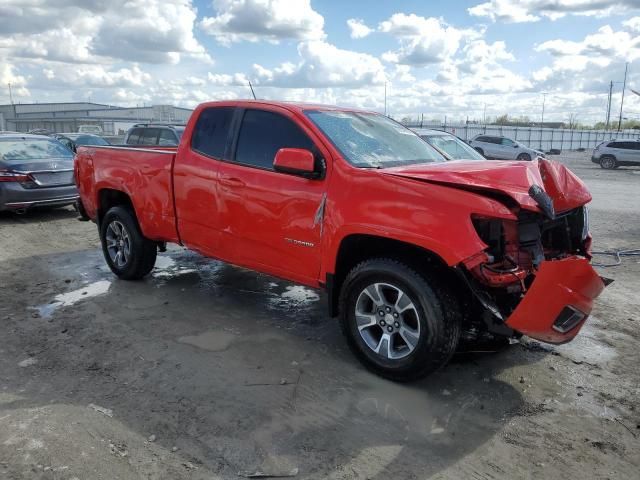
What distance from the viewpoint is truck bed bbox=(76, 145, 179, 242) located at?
214 inches

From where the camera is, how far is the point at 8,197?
31.4 feet

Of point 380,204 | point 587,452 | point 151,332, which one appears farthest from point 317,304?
point 587,452

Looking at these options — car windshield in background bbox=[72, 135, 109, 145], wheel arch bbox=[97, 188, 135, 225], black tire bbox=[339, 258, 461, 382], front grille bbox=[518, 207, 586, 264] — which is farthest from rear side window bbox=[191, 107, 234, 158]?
car windshield in background bbox=[72, 135, 109, 145]

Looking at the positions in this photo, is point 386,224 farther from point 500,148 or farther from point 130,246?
point 500,148

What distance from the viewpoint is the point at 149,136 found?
1361 cm

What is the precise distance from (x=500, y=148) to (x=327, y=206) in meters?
25.3

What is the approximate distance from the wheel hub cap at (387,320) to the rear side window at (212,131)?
202 centimetres

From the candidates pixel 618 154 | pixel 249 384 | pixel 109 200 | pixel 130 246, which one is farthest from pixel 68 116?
pixel 249 384

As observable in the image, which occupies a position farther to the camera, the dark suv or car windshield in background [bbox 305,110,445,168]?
the dark suv

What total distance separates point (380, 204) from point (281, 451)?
171 centimetres

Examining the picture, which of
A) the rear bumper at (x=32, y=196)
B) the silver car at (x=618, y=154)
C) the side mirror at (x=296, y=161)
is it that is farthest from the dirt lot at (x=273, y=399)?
the silver car at (x=618, y=154)

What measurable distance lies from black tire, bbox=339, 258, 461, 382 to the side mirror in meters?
0.81

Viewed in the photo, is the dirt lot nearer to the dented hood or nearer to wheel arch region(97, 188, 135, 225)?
wheel arch region(97, 188, 135, 225)

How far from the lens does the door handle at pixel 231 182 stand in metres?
4.64
